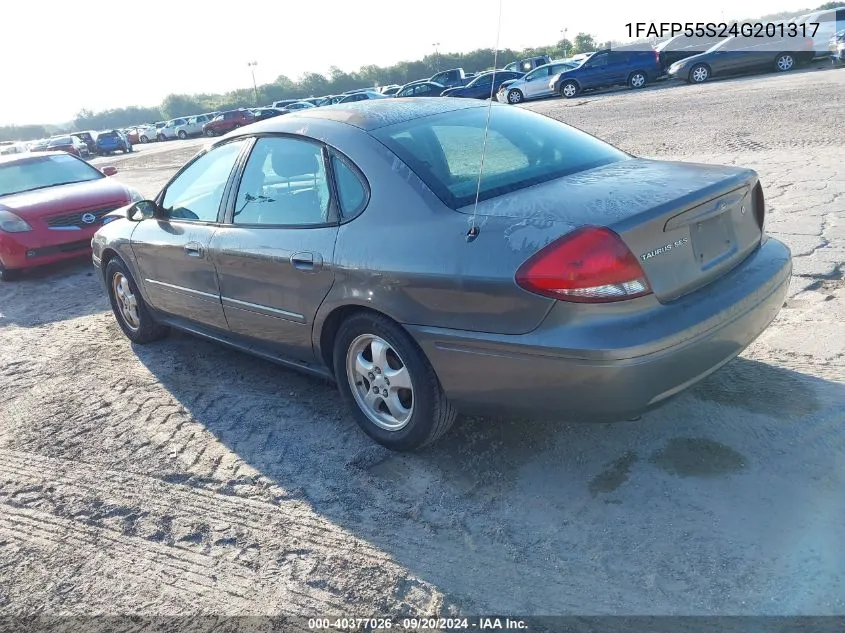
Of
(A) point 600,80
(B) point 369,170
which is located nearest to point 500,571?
(B) point 369,170

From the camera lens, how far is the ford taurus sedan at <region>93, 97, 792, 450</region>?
2682 mm

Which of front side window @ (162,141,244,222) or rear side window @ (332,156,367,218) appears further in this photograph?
front side window @ (162,141,244,222)

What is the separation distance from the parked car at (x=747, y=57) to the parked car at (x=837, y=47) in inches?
27.1

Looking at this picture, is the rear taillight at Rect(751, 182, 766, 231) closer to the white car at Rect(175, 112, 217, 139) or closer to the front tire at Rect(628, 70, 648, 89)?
the front tire at Rect(628, 70, 648, 89)

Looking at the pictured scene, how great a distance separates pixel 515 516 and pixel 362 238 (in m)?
1.36

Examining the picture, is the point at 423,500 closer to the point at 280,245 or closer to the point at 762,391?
the point at 280,245

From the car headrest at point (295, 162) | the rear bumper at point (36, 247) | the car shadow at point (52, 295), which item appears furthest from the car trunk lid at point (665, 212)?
the rear bumper at point (36, 247)

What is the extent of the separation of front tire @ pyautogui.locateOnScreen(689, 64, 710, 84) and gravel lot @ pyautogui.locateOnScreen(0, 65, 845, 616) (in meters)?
20.2

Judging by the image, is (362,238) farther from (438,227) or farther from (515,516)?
(515,516)

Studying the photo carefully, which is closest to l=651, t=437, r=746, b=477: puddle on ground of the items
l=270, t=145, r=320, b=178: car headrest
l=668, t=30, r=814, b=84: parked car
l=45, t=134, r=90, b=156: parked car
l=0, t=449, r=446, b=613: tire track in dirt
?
l=0, t=449, r=446, b=613: tire track in dirt

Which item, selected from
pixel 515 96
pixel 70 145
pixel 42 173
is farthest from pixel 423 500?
pixel 70 145

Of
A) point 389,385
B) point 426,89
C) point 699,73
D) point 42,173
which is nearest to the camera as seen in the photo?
point 389,385

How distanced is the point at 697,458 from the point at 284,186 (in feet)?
7.85

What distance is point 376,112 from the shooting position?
12.5ft
